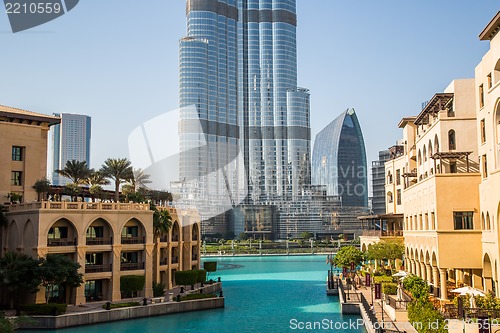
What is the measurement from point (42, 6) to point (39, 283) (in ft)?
99.0

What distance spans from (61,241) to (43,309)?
709 cm

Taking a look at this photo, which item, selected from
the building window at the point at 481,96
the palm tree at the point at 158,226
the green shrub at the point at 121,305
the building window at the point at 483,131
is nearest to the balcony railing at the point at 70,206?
the palm tree at the point at 158,226

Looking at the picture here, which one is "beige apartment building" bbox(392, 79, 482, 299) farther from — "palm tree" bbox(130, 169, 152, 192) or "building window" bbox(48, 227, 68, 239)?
"palm tree" bbox(130, 169, 152, 192)

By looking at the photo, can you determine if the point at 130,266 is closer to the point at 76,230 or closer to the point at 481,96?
the point at 76,230

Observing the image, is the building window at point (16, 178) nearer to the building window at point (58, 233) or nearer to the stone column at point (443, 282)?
the building window at point (58, 233)

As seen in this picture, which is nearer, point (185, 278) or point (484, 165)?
point (484, 165)

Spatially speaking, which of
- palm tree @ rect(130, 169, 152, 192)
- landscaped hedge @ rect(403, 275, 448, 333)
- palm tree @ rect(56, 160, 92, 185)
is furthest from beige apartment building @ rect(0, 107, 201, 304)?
landscaped hedge @ rect(403, 275, 448, 333)

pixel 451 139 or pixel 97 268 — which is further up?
pixel 451 139

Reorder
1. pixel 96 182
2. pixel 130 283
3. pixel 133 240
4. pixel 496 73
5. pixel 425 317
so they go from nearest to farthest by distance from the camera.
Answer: pixel 425 317
pixel 496 73
pixel 130 283
pixel 133 240
pixel 96 182

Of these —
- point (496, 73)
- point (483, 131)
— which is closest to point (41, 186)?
point (483, 131)

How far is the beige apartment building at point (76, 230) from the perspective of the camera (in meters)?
49.1

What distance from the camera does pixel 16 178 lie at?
193ft

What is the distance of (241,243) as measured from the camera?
590ft

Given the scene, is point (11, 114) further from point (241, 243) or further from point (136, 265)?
point (241, 243)
